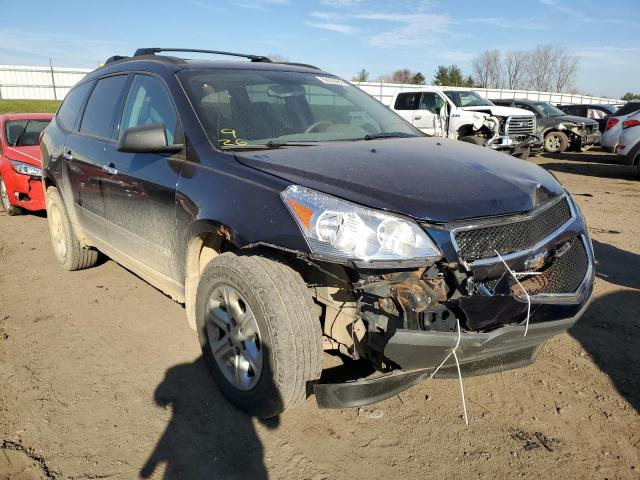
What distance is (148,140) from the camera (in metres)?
3.11

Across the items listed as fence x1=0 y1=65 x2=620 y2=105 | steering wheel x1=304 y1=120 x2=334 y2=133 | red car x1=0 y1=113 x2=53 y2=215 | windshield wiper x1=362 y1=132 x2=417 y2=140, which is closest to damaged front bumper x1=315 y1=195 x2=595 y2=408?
windshield wiper x1=362 y1=132 x2=417 y2=140

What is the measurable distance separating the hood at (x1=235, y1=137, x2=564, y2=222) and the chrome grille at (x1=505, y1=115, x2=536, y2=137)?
1188 cm

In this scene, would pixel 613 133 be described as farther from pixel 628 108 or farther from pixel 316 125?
pixel 316 125

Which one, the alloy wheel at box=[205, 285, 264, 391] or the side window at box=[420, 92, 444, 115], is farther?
the side window at box=[420, 92, 444, 115]

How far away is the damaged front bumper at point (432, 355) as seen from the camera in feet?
7.08

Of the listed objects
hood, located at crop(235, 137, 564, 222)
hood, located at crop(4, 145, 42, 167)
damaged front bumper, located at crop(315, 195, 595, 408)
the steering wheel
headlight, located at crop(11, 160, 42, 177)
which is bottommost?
headlight, located at crop(11, 160, 42, 177)

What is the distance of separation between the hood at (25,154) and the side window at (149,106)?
4412 millimetres

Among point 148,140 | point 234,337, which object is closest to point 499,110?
point 148,140

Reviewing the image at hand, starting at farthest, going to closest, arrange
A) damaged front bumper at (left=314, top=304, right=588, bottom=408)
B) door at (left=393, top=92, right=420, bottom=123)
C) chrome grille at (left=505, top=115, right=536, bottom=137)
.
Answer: door at (left=393, top=92, right=420, bottom=123) < chrome grille at (left=505, top=115, right=536, bottom=137) < damaged front bumper at (left=314, top=304, right=588, bottom=408)

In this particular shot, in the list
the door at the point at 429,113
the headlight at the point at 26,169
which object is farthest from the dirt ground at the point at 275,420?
the door at the point at 429,113

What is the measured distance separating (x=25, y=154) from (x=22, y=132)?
0.81 m

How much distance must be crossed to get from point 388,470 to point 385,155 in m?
1.64

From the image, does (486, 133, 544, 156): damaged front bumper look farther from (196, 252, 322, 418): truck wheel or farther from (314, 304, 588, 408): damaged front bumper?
(196, 252, 322, 418): truck wheel

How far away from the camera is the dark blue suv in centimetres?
229
